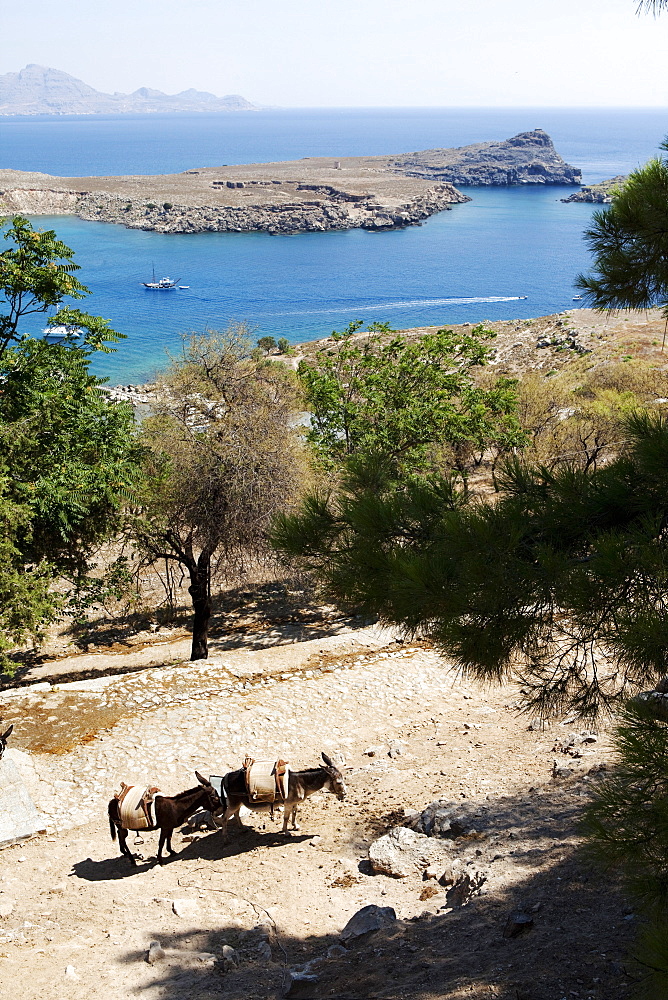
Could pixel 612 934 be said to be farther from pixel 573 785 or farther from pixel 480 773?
pixel 480 773

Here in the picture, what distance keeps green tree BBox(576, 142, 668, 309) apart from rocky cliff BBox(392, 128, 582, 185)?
583 feet

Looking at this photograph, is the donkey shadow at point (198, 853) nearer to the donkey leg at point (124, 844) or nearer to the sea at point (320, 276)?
the donkey leg at point (124, 844)

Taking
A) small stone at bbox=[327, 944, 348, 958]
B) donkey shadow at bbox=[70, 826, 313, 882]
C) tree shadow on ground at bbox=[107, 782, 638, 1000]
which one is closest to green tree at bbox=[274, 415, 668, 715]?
tree shadow on ground at bbox=[107, 782, 638, 1000]

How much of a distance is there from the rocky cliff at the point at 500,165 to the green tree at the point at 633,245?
177654mm

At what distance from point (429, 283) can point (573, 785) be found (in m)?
83.0

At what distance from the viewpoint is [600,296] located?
6.11 meters

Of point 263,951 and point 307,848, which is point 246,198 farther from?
point 263,951

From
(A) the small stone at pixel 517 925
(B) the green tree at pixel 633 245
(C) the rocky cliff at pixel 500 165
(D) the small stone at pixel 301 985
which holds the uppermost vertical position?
(C) the rocky cliff at pixel 500 165

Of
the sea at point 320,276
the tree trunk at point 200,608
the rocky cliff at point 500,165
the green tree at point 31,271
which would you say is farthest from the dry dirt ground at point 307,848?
the rocky cliff at point 500,165

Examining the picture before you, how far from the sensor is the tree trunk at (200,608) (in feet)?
46.2

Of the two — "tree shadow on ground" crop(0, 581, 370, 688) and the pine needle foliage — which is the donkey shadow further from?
"tree shadow on ground" crop(0, 581, 370, 688)

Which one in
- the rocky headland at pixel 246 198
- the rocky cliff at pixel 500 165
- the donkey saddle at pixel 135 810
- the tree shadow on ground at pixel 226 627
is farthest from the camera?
the rocky cliff at pixel 500 165

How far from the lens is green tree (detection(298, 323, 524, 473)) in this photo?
18.0m

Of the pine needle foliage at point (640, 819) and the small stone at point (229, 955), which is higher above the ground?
the pine needle foliage at point (640, 819)
